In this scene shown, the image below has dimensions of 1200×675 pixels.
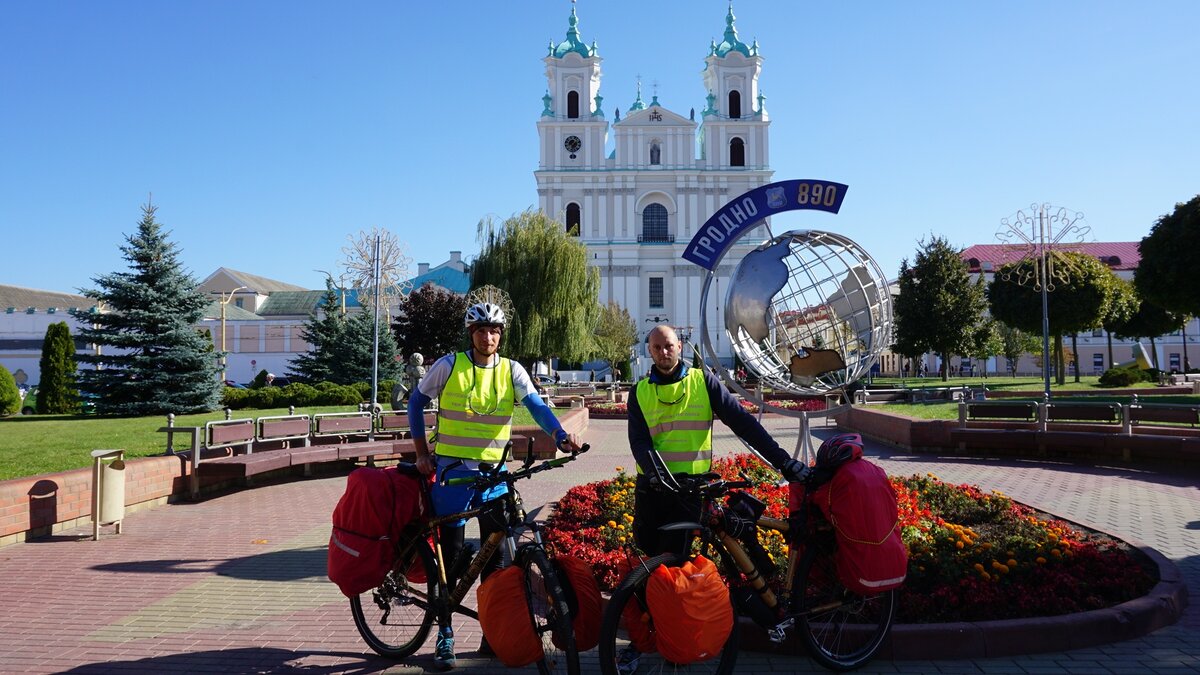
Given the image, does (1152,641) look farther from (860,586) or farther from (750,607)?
(750,607)

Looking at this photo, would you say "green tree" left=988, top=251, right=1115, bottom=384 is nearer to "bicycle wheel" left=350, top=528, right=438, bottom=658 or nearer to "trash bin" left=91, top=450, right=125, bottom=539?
"trash bin" left=91, top=450, right=125, bottom=539

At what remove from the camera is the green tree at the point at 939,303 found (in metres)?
37.6

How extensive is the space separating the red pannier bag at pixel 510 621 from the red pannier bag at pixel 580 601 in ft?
0.57

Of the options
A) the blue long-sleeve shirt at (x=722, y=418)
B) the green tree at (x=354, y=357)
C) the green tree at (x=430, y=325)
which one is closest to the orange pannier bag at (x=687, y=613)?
the blue long-sleeve shirt at (x=722, y=418)

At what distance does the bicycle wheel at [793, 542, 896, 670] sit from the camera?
4.22 m

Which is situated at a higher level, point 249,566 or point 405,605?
point 405,605

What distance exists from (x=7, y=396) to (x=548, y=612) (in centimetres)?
2520

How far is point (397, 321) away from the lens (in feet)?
138

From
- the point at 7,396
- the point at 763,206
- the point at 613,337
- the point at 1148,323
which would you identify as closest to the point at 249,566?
the point at 763,206

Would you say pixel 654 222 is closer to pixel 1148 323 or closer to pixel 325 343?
pixel 1148 323

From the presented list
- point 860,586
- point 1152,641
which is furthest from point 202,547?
point 1152,641

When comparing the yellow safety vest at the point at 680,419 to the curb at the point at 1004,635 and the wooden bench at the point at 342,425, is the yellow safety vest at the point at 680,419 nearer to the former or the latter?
the curb at the point at 1004,635

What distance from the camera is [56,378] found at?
2483 cm

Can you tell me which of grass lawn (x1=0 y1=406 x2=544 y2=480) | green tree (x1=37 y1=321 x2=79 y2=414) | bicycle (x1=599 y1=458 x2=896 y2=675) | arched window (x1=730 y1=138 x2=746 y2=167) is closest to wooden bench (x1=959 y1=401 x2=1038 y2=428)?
grass lawn (x1=0 y1=406 x2=544 y2=480)
